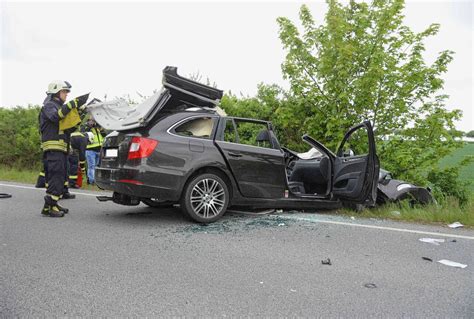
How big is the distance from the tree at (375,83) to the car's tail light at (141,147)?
4.54 metres

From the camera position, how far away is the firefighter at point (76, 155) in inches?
373

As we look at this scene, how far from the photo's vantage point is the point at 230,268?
3.73 m

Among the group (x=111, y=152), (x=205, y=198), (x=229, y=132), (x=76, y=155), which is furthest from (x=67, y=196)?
(x=229, y=132)

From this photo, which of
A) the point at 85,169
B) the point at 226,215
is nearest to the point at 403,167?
the point at 226,215

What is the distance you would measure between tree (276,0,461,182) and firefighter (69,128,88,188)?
4885 mm

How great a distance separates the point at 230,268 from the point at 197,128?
2.53m

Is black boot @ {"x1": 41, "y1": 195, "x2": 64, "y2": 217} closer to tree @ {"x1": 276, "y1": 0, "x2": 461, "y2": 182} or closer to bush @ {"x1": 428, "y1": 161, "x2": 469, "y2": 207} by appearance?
tree @ {"x1": 276, "y1": 0, "x2": 461, "y2": 182}

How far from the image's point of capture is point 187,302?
9.63 feet

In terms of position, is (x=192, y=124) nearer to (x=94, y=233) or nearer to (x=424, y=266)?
(x=94, y=233)

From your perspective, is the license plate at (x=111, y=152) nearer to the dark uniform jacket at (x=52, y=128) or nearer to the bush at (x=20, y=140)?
the dark uniform jacket at (x=52, y=128)

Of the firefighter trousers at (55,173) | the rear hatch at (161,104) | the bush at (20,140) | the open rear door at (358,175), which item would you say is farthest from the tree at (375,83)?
the bush at (20,140)

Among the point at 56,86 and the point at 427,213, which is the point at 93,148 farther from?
the point at 427,213

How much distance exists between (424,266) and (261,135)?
303 centimetres

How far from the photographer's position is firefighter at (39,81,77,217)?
19.3 feet
